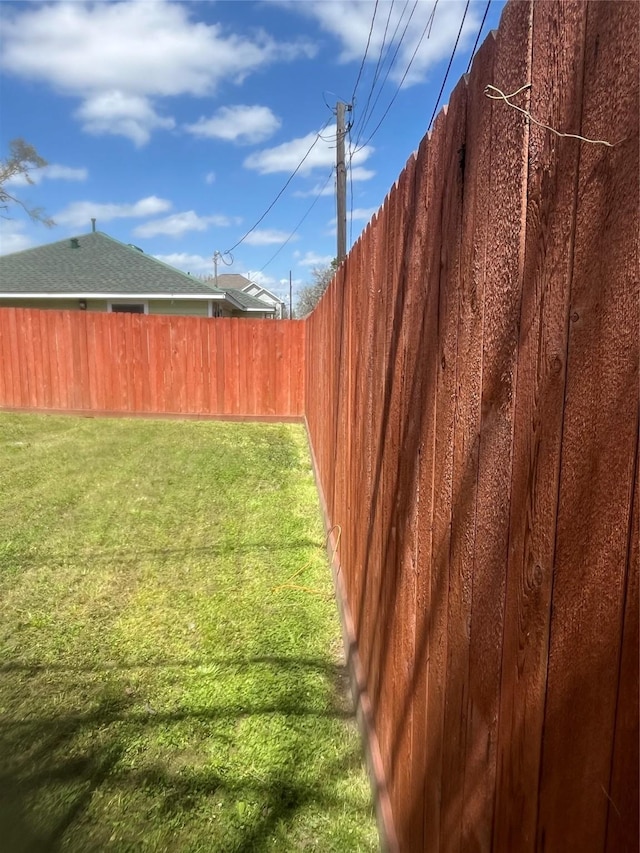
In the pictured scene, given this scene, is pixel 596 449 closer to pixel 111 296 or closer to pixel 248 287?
pixel 111 296

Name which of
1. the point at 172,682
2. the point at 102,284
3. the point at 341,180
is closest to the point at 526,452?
the point at 172,682

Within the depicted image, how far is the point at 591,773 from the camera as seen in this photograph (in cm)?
69

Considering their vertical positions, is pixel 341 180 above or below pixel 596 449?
above

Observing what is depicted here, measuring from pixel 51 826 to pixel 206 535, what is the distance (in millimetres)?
2955

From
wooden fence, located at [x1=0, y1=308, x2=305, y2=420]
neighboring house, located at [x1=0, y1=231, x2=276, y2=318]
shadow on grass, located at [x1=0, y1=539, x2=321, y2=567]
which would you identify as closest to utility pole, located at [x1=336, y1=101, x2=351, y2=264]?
wooden fence, located at [x1=0, y1=308, x2=305, y2=420]

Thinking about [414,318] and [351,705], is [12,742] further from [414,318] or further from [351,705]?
[414,318]

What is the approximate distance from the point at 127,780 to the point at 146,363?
1001 cm

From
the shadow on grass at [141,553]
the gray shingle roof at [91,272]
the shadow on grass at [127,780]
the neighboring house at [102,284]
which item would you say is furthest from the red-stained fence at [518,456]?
the gray shingle roof at [91,272]

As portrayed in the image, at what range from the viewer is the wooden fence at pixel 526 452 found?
66cm

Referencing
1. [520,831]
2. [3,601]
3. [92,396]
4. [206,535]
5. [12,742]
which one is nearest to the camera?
[520,831]

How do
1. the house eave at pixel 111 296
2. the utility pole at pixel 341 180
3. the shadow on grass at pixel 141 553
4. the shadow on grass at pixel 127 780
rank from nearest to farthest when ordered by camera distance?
the shadow on grass at pixel 127 780
the shadow on grass at pixel 141 553
the utility pole at pixel 341 180
the house eave at pixel 111 296

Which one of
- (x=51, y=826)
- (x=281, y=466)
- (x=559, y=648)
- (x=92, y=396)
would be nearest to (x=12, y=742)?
(x=51, y=826)

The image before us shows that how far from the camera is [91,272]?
15.9m

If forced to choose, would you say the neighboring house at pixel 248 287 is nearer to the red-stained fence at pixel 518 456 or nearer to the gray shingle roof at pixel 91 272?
the gray shingle roof at pixel 91 272
